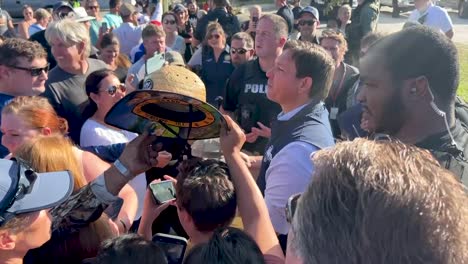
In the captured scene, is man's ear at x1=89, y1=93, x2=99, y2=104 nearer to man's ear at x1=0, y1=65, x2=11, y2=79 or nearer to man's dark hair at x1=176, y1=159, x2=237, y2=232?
man's ear at x1=0, y1=65, x2=11, y2=79

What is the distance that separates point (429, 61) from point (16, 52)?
9.52 feet

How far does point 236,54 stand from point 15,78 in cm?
265

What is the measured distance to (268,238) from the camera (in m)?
2.20

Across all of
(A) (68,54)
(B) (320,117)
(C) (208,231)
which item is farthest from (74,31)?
(C) (208,231)

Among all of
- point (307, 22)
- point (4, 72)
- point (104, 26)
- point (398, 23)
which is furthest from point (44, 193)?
point (398, 23)

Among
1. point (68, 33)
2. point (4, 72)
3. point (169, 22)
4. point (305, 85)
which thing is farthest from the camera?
point (169, 22)

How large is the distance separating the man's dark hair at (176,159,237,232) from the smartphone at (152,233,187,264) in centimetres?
15

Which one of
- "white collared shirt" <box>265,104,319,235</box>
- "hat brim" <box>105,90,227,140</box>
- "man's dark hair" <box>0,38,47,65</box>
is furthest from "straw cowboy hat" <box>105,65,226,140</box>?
"man's dark hair" <box>0,38,47,65</box>

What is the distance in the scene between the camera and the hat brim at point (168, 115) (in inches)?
81.4

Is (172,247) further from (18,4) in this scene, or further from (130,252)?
(18,4)

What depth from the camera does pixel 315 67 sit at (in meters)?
3.06

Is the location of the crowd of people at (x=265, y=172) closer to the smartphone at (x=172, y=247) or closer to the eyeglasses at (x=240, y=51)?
the smartphone at (x=172, y=247)

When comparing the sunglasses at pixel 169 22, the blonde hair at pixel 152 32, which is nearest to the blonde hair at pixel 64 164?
the blonde hair at pixel 152 32

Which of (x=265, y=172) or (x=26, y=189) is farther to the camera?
(x=265, y=172)
